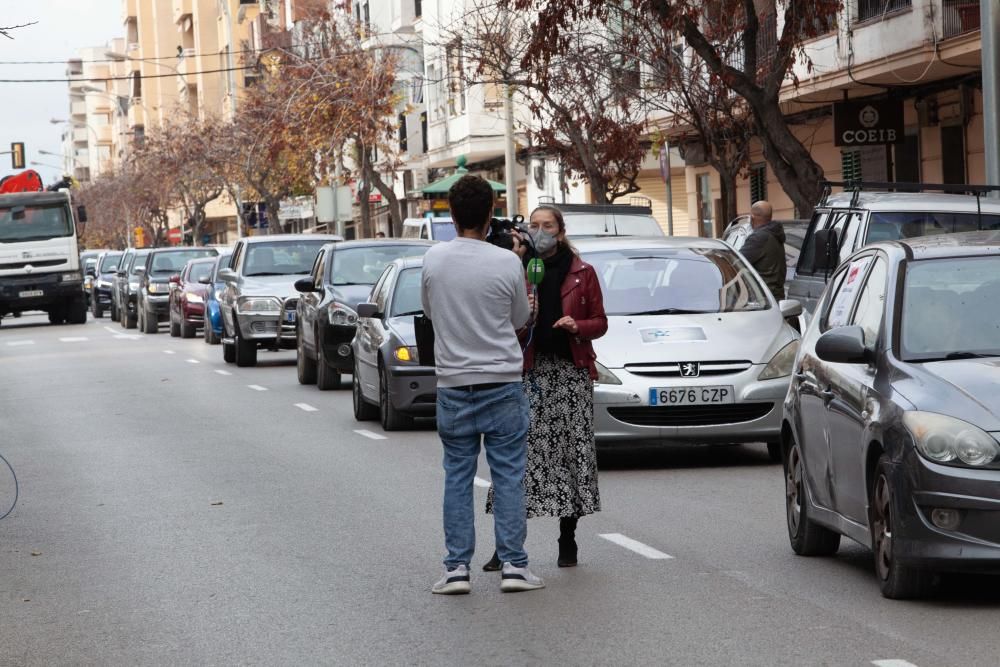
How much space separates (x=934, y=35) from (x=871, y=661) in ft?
63.0

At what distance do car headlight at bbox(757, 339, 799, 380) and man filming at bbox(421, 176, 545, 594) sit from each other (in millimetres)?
5034

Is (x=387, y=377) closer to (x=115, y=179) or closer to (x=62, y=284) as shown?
(x=62, y=284)

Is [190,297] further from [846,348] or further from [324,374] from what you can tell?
[846,348]

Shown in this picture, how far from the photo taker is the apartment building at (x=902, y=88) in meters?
24.9

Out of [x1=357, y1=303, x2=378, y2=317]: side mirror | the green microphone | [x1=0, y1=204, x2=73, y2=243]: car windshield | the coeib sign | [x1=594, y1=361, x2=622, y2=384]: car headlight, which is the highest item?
the coeib sign

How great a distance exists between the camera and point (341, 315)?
21422 mm

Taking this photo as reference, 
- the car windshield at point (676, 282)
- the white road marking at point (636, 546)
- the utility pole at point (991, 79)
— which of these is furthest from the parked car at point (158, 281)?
the white road marking at point (636, 546)

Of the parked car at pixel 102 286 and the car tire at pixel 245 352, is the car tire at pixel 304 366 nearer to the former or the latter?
the car tire at pixel 245 352

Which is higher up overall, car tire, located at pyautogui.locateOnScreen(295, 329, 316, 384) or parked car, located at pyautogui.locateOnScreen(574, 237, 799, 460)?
parked car, located at pyautogui.locateOnScreen(574, 237, 799, 460)

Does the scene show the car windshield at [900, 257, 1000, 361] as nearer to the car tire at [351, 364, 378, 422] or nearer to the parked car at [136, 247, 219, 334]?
the car tire at [351, 364, 378, 422]

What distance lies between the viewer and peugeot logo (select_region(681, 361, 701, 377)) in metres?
13.2

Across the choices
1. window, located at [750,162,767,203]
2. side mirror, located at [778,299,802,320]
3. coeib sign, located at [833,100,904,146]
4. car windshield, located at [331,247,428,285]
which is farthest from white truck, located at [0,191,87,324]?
side mirror, located at [778,299,802,320]

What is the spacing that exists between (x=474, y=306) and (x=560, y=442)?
1043 millimetres

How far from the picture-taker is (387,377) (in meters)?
Answer: 16.8
